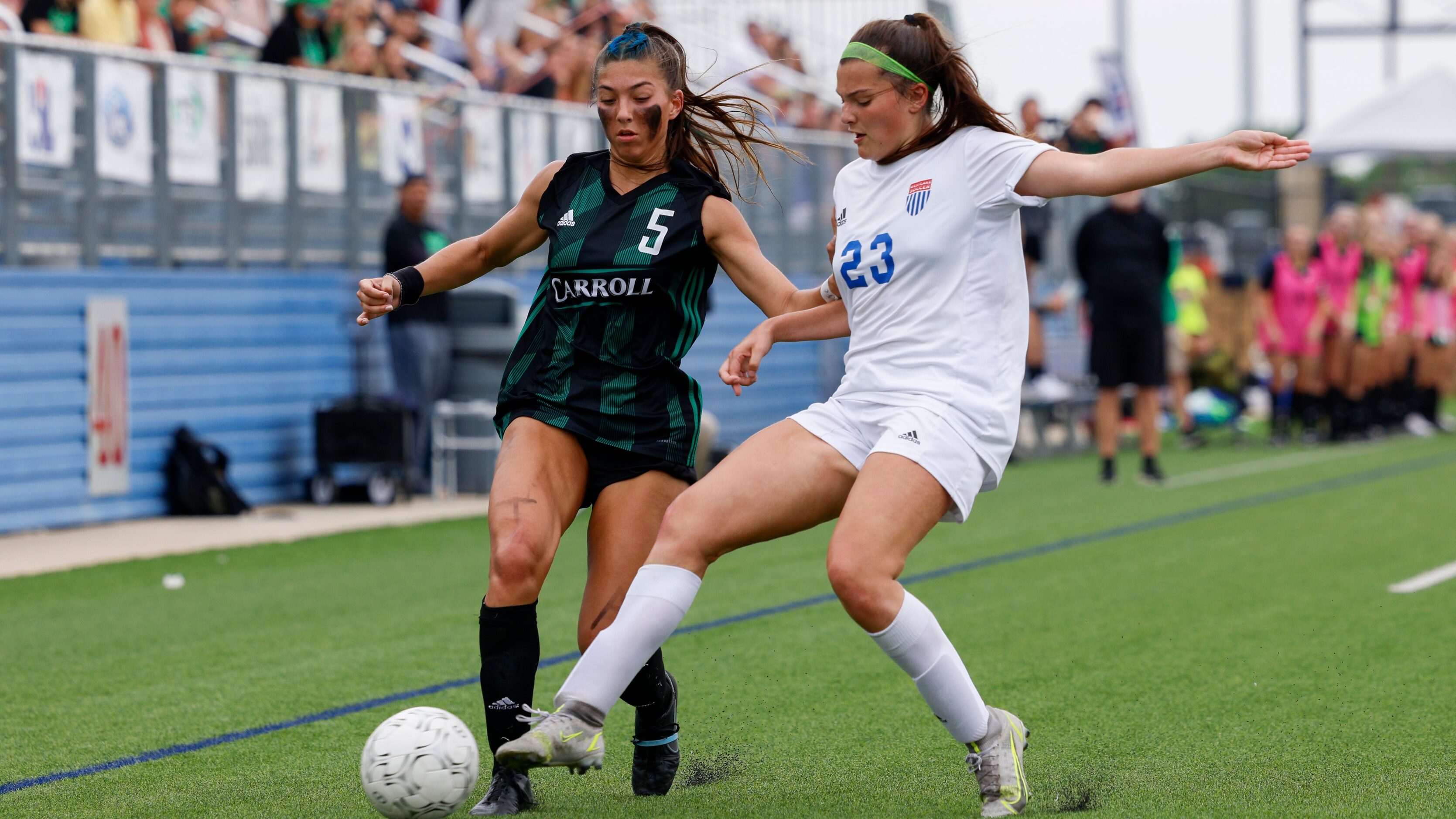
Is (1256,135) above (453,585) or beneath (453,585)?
above

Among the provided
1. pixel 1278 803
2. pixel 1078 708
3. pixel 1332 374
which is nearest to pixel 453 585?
pixel 1078 708

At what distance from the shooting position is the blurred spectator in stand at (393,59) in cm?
1359

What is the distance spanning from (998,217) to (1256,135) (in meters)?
0.63

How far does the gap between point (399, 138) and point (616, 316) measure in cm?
915

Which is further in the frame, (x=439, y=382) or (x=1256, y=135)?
(x=439, y=382)

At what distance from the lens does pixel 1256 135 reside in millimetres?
3834

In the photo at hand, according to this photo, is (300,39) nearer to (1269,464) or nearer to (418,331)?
(418,331)

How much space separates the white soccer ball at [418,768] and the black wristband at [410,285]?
1.09 m

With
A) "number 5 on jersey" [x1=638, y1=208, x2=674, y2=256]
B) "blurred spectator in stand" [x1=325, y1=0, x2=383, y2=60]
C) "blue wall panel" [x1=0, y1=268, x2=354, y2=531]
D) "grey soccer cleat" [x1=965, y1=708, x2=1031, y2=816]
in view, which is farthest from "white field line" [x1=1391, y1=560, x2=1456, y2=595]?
"blurred spectator in stand" [x1=325, y1=0, x2=383, y2=60]

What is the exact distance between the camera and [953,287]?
409 cm

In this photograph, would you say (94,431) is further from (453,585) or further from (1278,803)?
(1278,803)

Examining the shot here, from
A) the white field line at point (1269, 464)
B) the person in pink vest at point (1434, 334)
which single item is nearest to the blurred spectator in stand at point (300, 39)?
the white field line at point (1269, 464)

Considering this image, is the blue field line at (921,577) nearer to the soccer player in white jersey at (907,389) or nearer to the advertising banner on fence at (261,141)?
the soccer player in white jersey at (907,389)

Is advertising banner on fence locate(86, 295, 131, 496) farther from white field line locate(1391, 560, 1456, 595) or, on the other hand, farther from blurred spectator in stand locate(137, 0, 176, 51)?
Result: white field line locate(1391, 560, 1456, 595)
